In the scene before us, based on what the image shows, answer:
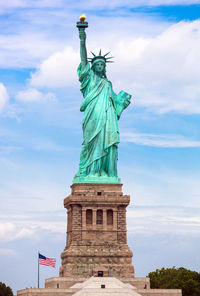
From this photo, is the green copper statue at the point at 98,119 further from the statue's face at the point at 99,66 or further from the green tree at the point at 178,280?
the green tree at the point at 178,280

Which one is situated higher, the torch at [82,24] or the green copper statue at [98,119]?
the torch at [82,24]

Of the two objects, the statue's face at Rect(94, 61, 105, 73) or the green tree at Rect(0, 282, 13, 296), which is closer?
the statue's face at Rect(94, 61, 105, 73)

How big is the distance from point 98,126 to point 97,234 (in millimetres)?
10071

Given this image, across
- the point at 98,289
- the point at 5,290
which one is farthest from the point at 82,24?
the point at 5,290

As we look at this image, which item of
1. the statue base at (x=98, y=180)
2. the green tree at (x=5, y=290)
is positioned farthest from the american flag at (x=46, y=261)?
the green tree at (x=5, y=290)

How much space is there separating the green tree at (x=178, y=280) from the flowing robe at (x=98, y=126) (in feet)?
50.9

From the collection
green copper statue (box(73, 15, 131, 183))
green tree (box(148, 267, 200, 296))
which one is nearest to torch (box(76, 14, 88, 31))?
green copper statue (box(73, 15, 131, 183))

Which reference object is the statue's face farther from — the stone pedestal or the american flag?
the american flag

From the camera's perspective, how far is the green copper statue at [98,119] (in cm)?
6856

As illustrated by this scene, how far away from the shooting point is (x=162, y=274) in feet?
283

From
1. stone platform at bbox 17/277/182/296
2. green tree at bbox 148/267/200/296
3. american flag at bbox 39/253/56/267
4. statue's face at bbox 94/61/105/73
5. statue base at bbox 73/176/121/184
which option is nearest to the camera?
stone platform at bbox 17/277/182/296

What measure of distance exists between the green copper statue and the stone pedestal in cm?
168

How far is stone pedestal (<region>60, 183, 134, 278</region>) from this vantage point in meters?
65.1

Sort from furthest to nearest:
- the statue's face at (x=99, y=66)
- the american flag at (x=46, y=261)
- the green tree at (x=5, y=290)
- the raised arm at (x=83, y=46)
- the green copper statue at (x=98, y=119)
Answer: the green tree at (x=5, y=290), the raised arm at (x=83, y=46), the statue's face at (x=99, y=66), the green copper statue at (x=98, y=119), the american flag at (x=46, y=261)
